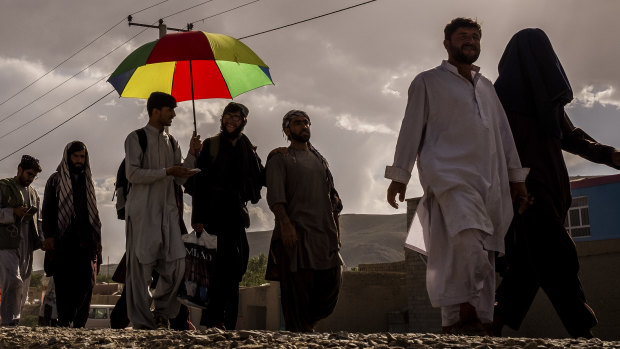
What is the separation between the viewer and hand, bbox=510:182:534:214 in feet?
17.4

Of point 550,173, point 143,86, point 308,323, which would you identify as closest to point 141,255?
point 308,323

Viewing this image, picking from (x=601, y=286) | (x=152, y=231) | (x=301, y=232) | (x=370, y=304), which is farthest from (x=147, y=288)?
(x=370, y=304)

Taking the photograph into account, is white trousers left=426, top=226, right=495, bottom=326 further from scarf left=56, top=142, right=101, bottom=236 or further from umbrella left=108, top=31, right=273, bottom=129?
scarf left=56, top=142, right=101, bottom=236

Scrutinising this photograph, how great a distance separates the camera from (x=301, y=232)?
684 centimetres

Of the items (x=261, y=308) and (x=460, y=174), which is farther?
(x=261, y=308)

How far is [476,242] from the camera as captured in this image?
15.9ft

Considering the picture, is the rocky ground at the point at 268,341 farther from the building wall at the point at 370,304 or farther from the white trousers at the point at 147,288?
the building wall at the point at 370,304

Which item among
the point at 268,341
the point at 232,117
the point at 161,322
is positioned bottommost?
the point at 268,341

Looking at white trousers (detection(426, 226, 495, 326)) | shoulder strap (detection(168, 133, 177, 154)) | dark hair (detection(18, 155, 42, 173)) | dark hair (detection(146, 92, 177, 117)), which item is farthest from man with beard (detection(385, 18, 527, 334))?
dark hair (detection(18, 155, 42, 173))

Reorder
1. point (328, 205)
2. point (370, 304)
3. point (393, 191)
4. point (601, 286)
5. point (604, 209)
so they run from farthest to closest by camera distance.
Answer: point (370, 304) < point (604, 209) < point (601, 286) < point (328, 205) < point (393, 191)

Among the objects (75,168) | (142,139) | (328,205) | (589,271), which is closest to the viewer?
(142,139)

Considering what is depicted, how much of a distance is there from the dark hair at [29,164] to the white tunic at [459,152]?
5.59 m

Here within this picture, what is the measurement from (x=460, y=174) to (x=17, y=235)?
5887 mm

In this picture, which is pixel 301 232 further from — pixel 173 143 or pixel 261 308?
pixel 261 308
